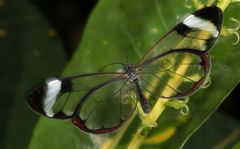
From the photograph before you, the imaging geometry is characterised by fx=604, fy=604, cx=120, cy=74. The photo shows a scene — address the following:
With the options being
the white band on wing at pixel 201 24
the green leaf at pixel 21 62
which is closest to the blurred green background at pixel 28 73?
the green leaf at pixel 21 62

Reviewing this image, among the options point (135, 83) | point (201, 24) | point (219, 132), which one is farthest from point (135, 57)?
point (219, 132)

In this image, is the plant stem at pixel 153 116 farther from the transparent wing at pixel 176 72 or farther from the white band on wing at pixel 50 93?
the white band on wing at pixel 50 93

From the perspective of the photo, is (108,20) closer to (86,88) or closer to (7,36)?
(86,88)

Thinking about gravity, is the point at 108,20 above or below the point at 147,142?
above

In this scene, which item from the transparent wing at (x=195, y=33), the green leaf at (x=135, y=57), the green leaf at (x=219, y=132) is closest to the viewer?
the transparent wing at (x=195, y=33)

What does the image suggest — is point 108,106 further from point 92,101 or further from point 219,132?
point 219,132

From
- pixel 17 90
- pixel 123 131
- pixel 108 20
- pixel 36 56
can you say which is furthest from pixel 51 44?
pixel 123 131

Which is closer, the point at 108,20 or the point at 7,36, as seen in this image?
the point at 108,20
